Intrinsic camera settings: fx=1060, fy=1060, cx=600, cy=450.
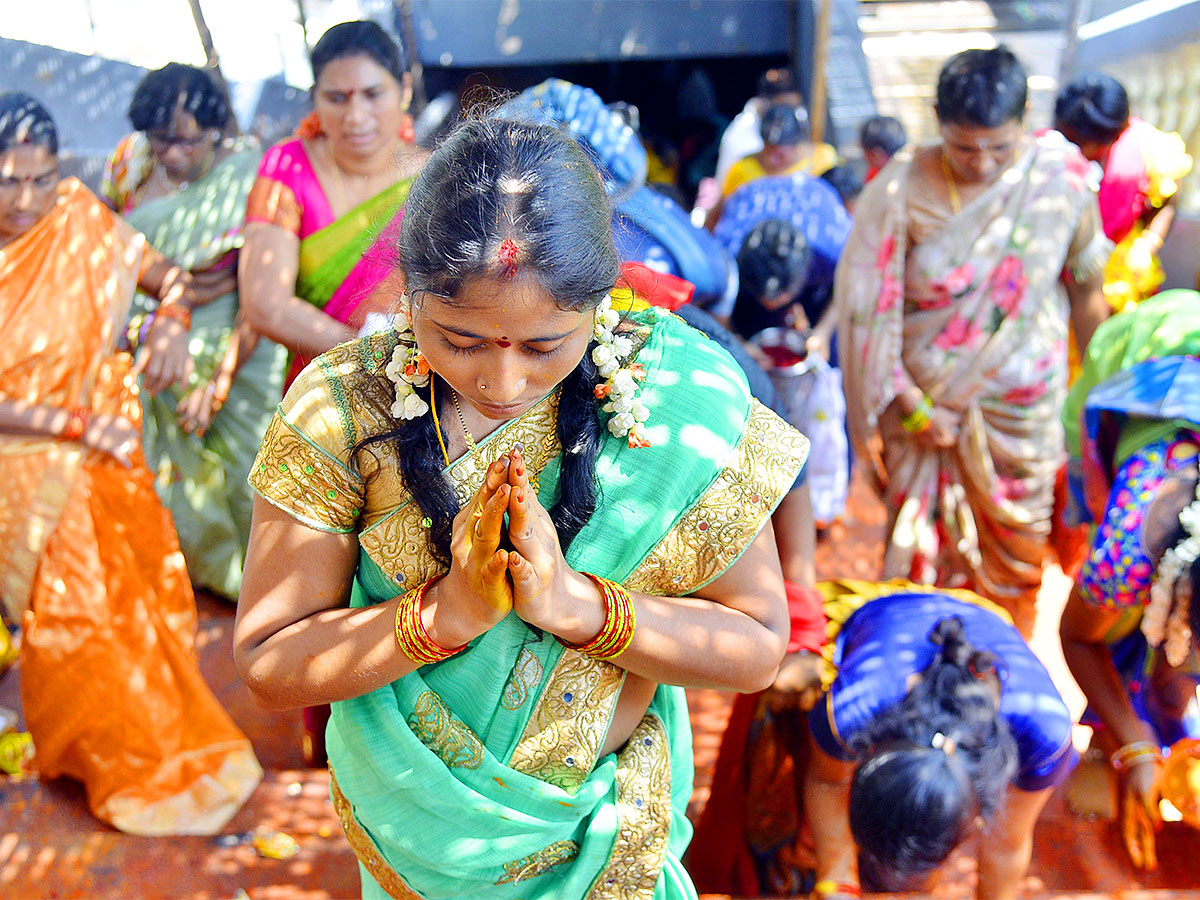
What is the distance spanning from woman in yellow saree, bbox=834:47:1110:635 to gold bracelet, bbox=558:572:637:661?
9.39ft

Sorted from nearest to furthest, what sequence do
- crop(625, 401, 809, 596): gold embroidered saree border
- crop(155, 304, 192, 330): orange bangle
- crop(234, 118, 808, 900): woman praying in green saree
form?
crop(234, 118, 808, 900): woman praying in green saree, crop(625, 401, 809, 596): gold embroidered saree border, crop(155, 304, 192, 330): orange bangle

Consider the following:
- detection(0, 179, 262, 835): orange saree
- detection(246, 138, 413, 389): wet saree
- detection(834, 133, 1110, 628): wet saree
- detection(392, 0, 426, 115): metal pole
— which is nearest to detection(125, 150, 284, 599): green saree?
detection(0, 179, 262, 835): orange saree

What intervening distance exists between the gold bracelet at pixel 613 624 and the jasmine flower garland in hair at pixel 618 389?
0.22 m

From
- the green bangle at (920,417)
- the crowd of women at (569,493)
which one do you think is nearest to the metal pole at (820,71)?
the crowd of women at (569,493)

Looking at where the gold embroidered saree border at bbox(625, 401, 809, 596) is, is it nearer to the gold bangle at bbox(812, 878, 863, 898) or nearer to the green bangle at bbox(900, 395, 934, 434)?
the gold bangle at bbox(812, 878, 863, 898)

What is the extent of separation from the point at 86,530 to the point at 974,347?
320cm

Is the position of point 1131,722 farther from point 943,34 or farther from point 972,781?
point 943,34

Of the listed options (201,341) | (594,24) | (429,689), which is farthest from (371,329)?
(594,24)

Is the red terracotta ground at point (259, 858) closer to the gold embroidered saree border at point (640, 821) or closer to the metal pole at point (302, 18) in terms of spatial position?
the gold embroidered saree border at point (640, 821)

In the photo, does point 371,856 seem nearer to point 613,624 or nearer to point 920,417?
point 613,624

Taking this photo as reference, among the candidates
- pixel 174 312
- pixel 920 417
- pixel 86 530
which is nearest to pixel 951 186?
pixel 920 417

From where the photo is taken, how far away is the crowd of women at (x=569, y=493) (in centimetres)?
149

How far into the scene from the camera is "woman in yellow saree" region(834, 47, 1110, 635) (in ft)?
12.9

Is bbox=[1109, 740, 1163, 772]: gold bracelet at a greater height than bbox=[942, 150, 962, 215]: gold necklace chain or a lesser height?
lesser
